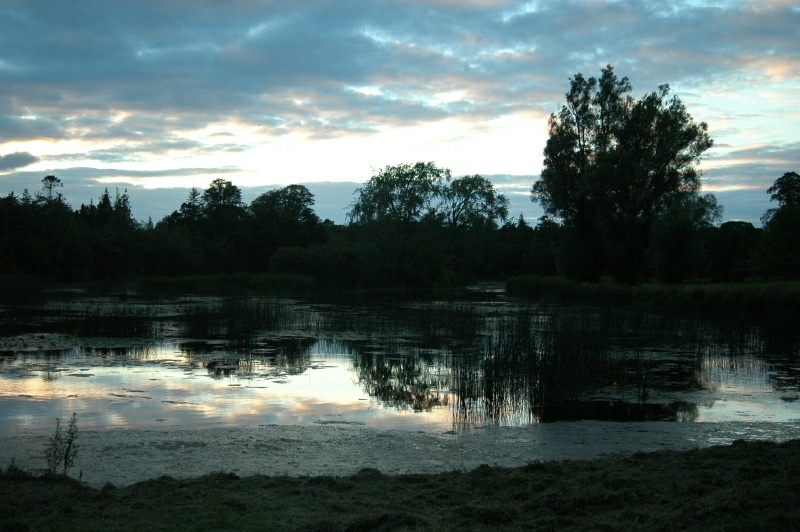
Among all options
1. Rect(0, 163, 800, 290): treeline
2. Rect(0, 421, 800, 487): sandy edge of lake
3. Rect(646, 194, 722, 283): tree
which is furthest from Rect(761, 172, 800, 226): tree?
Rect(0, 421, 800, 487): sandy edge of lake

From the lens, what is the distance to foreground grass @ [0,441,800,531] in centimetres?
426

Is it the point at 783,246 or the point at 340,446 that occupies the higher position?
the point at 783,246

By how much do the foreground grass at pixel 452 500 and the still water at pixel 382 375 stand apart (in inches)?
115

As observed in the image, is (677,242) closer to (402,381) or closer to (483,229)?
(402,381)

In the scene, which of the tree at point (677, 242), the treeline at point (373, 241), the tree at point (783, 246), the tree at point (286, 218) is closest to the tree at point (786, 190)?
the treeline at point (373, 241)

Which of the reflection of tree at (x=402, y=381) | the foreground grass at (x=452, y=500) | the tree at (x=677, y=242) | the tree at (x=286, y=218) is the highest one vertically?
the tree at (x=286, y=218)

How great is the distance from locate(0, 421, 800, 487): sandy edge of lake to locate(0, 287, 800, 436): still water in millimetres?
642

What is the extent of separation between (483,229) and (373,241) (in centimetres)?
1917

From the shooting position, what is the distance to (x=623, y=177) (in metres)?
35.6

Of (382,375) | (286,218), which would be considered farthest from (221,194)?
(382,375)

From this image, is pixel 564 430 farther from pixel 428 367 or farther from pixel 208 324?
pixel 208 324

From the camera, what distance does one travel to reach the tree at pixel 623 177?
35938 mm

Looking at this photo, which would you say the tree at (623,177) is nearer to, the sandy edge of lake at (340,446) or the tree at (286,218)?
the sandy edge of lake at (340,446)

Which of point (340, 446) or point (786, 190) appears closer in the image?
point (340, 446)
